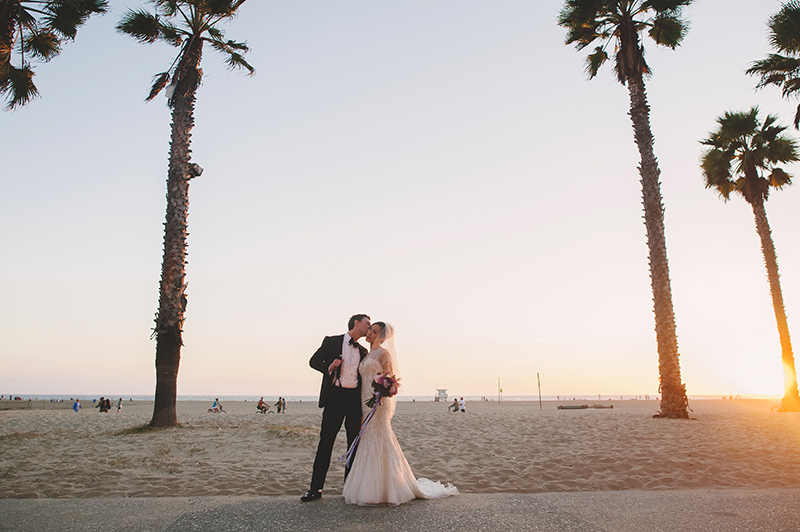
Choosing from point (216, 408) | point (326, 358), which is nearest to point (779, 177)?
point (326, 358)

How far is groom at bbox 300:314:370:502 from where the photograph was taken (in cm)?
558

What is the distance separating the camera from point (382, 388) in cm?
555

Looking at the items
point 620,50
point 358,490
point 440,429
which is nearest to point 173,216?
point 440,429

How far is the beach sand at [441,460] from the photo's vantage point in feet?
21.4

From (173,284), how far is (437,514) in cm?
1076

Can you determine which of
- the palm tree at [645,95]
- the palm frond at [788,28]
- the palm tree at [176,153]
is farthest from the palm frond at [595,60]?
the palm tree at [176,153]

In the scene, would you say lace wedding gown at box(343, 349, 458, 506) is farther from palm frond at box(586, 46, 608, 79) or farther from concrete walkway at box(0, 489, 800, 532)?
palm frond at box(586, 46, 608, 79)

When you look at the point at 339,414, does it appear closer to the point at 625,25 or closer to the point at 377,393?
the point at 377,393

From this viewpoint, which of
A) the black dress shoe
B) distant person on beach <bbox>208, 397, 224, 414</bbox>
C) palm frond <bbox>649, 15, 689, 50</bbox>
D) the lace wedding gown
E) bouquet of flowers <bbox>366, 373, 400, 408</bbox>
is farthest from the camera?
distant person on beach <bbox>208, 397, 224, 414</bbox>

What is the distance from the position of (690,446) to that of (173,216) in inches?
529

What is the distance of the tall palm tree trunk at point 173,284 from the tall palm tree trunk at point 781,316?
2278 centimetres

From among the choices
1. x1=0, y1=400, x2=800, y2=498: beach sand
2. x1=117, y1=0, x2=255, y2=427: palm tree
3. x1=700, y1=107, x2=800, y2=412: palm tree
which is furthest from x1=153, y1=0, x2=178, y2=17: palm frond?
x1=700, y1=107, x2=800, y2=412: palm tree

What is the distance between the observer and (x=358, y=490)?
5.30 metres

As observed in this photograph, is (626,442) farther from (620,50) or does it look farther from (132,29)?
(132,29)
